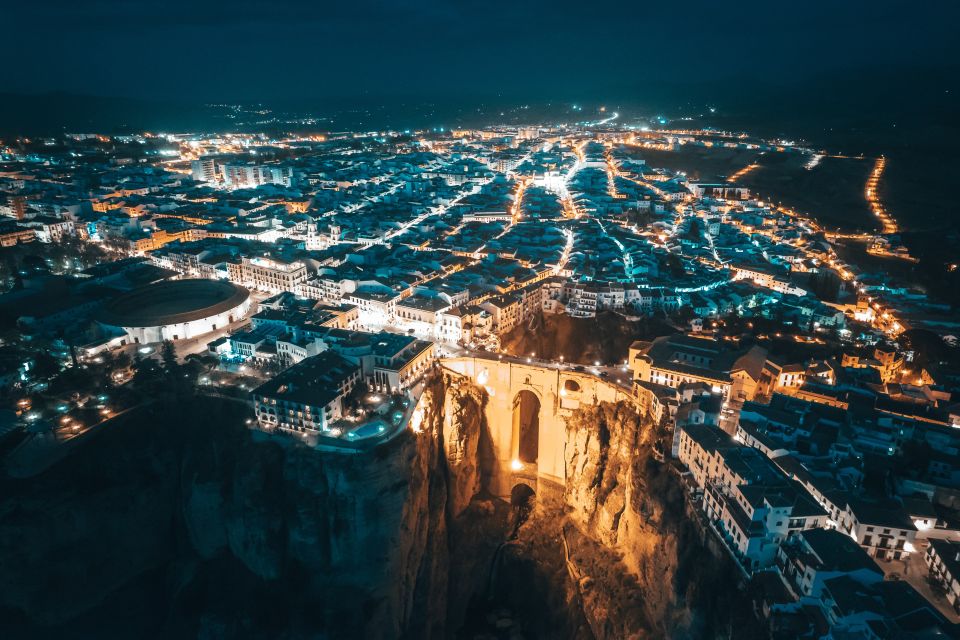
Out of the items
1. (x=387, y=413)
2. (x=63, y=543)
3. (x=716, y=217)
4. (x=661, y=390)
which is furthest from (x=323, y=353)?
(x=716, y=217)

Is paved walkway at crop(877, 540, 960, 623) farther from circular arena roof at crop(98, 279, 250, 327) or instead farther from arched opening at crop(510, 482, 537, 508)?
circular arena roof at crop(98, 279, 250, 327)

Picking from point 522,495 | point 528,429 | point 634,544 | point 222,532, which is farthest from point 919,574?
point 222,532

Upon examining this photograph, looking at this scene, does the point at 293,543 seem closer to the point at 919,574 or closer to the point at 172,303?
the point at 172,303

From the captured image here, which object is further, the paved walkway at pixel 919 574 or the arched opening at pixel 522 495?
the arched opening at pixel 522 495

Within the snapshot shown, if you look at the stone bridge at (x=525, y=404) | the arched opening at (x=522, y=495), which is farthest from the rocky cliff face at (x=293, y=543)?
the arched opening at (x=522, y=495)

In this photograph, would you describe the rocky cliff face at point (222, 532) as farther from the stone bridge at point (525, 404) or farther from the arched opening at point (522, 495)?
the arched opening at point (522, 495)

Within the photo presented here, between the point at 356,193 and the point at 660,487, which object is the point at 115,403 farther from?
the point at 356,193
